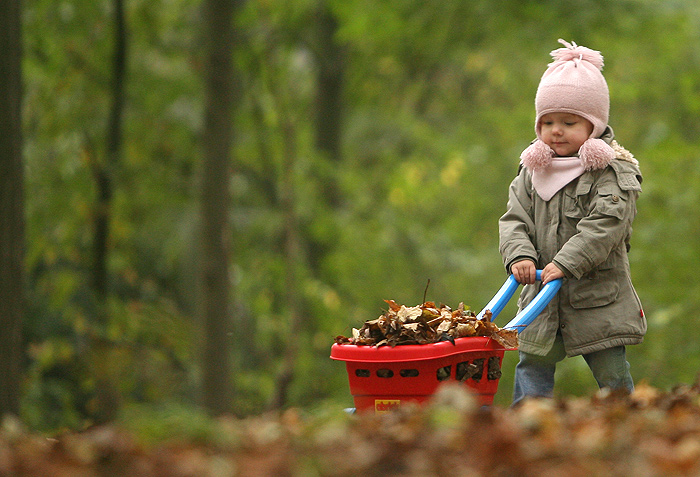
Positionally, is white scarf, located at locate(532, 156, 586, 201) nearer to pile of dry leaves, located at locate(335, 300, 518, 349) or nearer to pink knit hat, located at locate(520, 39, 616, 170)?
pink knit hat, located at locate(520, 39, 616, 170)

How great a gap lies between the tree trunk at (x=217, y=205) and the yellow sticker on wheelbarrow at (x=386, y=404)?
15.2 feet

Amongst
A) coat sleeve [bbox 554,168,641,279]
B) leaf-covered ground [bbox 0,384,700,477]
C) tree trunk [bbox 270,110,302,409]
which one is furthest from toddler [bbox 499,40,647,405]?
tree trunk [bbox 270,110,302,409]

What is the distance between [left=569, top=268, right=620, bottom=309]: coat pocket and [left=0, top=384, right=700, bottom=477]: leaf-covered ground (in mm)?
1052

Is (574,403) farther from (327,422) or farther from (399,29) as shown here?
(399,29)

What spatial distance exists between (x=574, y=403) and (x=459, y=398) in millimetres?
619

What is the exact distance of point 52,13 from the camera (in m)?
9.77

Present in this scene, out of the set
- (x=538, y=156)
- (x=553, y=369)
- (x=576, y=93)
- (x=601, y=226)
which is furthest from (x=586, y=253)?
(x=576, y=93)

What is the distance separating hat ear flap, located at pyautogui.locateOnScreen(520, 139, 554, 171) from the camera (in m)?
4.10

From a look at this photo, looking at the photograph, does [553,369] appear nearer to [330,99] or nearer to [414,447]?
[414,447]

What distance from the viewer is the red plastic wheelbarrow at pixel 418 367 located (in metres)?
3.61

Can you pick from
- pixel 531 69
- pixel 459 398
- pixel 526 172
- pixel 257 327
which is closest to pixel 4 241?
pixel 526 172

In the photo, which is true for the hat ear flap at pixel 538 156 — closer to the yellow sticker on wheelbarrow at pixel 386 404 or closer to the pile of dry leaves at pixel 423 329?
the pile of dry leaves at pixel 423 329

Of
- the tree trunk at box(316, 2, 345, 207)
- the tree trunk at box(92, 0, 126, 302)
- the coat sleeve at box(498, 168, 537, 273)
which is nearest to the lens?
the coat sleeve at box(498, 168, 537, 273)

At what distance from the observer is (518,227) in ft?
13.6
